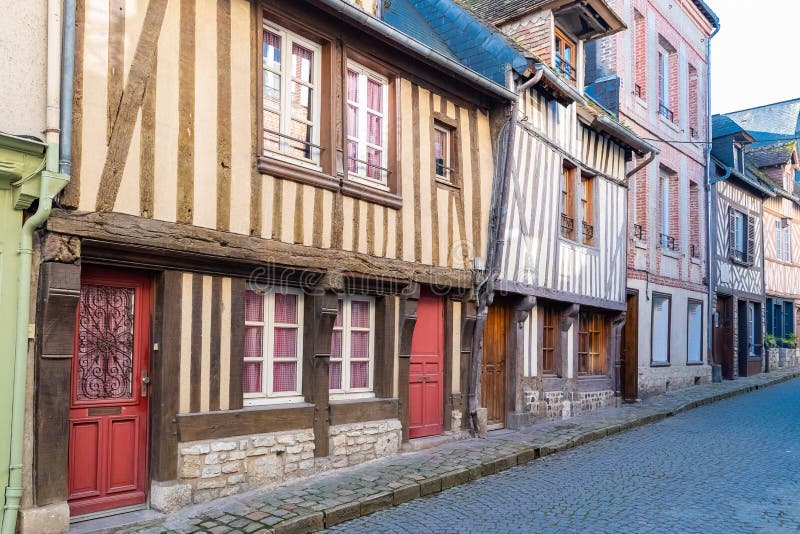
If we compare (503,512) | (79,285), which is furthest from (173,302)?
(503,512)

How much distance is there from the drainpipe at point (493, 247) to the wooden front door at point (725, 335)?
37.6 feet

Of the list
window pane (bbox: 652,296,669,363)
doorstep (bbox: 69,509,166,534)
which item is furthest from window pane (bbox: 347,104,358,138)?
→ window pane (bbox: 652,296,669,363)

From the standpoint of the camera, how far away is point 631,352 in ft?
43.4

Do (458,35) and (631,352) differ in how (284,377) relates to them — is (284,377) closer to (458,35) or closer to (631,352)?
(458,35)

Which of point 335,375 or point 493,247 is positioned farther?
point 493,247

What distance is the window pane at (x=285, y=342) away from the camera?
6328 mm

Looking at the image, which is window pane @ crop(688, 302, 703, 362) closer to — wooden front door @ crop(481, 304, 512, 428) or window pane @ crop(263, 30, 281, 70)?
wooden front door @ crop(481, 304, 512, 428)

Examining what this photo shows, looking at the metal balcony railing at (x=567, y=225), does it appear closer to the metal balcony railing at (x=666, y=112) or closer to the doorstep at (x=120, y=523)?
the metal balcony railing at (x=666, y=112)

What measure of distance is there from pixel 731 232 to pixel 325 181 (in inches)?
595

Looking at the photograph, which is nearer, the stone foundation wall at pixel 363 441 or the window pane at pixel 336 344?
the stone foundation wall at pixel 363 441

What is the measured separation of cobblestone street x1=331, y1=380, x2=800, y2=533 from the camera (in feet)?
16.9

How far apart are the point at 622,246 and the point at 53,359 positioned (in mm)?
10154

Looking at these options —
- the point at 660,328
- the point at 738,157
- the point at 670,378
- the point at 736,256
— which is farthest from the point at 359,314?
the point at 738,157

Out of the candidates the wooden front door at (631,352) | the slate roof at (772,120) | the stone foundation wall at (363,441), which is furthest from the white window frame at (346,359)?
the slate roof at (772,120)
